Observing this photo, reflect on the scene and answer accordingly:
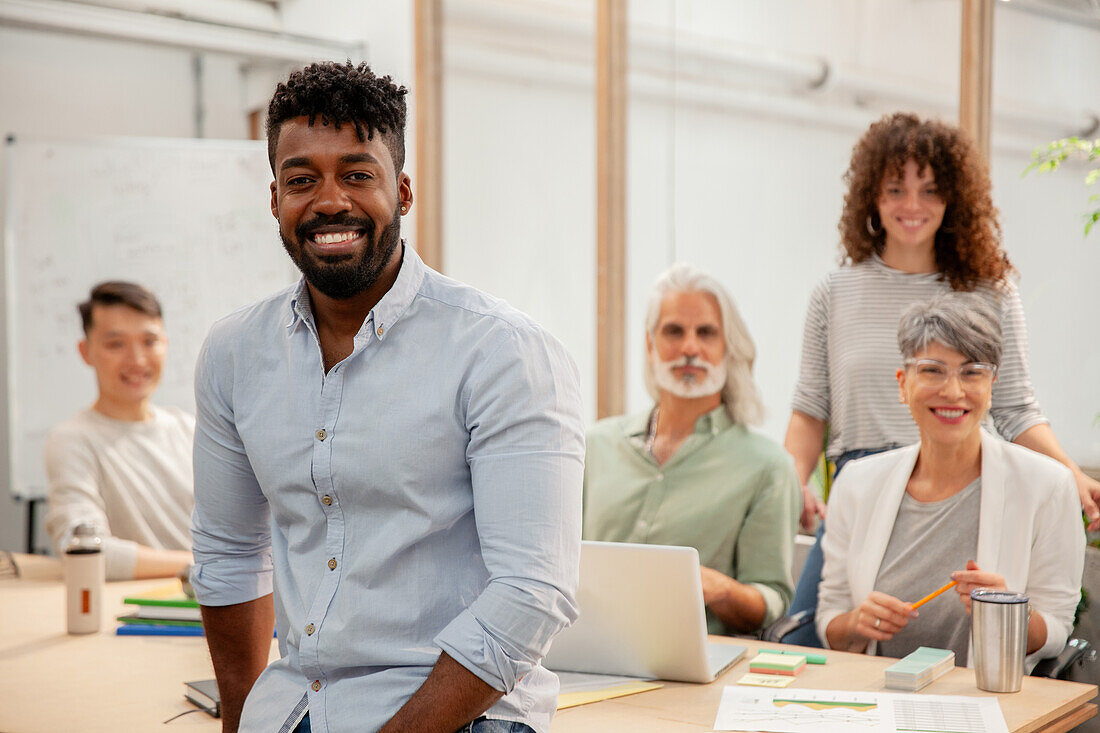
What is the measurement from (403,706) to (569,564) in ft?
0.83

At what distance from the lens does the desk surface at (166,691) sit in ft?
5.46

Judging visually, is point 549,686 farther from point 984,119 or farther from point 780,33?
point 780,33

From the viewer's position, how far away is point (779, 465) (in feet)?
8.56

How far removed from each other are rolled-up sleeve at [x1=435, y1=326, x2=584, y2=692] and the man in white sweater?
208cm

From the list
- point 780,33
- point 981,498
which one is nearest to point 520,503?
point 981,498

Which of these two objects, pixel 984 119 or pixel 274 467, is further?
pixel 984 119

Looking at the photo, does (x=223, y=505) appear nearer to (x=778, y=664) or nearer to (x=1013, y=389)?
(x=778, y=664)

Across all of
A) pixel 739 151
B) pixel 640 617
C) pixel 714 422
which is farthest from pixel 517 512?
pixel 739 151

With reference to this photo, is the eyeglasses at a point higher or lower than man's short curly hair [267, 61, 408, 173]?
lower

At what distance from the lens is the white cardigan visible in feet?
6.85

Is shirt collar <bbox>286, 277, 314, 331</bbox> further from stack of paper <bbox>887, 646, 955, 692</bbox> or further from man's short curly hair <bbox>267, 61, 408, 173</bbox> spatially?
stack of paper <bbox>887, 646, 955, 692</bbox>

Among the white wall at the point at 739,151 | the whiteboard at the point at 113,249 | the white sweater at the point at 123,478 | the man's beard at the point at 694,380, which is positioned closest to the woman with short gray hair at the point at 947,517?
the man's beard at the point at 694,380

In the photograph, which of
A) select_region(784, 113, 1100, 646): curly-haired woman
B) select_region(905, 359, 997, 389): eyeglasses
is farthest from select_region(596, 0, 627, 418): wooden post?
select_region(905, 359, 997, 389): eyeglasses

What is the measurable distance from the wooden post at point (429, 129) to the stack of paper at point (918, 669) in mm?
3099
